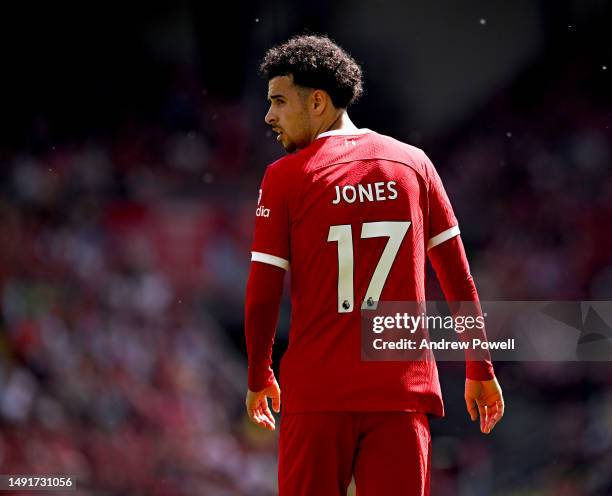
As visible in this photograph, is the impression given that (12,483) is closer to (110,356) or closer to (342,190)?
(110,356)

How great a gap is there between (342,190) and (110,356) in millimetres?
3975

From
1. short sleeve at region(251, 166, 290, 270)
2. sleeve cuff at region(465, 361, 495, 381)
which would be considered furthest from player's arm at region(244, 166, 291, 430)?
sleeve cuff at region(465, 361, 495, 381)

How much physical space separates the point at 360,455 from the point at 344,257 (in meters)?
0.40

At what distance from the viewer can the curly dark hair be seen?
203 cm

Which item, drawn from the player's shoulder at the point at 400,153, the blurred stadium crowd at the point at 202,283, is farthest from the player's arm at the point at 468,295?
the blurred stadium crowd at the point at 202,283

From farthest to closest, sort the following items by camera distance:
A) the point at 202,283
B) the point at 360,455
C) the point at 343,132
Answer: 1. the point at 202,283
2. the point at 343,132
3. the point at 360,455

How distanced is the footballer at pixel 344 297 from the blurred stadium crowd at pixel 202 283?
3.41 m

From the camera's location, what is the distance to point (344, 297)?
1823 millimetres

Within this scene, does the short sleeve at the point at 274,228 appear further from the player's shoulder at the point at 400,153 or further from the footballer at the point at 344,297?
the player's shoulder at the point at 400,153

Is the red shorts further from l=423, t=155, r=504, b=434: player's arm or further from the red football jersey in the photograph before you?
l=423, t=155, r=504, b=434: player's arm

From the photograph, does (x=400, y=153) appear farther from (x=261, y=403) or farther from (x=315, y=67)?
(x=261, y=403)

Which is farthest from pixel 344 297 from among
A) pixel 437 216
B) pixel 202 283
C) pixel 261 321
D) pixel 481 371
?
pixel 202 283

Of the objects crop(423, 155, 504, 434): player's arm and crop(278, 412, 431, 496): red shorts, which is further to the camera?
crop(423, 155, 504, 434): player's arm

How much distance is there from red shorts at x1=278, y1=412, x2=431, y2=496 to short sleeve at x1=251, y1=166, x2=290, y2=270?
1.09 ft
